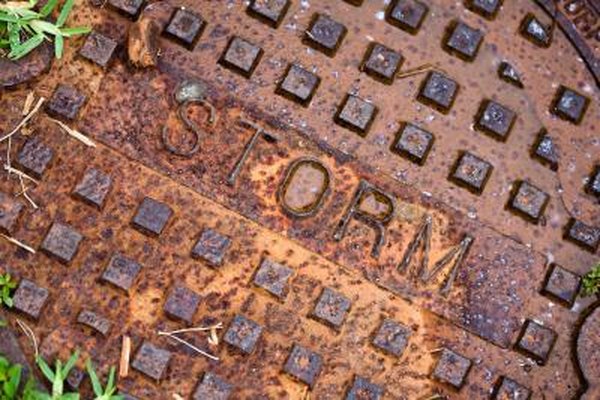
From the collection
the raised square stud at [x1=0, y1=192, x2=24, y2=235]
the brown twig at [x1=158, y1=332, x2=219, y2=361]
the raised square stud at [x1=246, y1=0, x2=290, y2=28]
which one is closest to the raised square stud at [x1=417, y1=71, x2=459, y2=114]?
the raised square stud at [x1=246, y1=0, x2=290, y2=28]

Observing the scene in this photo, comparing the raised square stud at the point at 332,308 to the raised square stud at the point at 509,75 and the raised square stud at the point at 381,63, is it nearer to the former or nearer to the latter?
the raised square stud at the point at 381,63

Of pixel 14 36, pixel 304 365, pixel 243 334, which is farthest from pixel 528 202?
pixel 14 36

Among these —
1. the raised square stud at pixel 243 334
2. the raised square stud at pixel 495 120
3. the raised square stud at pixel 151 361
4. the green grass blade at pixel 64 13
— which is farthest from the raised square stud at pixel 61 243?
the raised square stud at pixel 495 120

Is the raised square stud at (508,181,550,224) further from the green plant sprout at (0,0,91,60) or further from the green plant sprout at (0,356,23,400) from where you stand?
the green plant sprout at (0,356,23,400)

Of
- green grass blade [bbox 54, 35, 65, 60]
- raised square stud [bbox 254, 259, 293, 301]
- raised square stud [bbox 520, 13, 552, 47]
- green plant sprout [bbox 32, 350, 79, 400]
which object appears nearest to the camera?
green plant sprout [bbox 32, 350, 79, 400]

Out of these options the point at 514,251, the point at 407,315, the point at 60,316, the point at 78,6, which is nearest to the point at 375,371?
the point at 407,315
